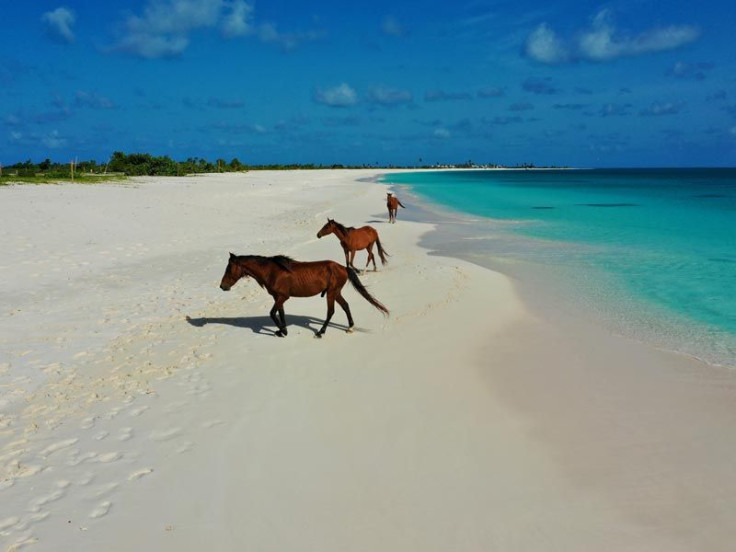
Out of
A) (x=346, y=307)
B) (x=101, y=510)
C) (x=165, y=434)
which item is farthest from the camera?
(x=346, y=307)

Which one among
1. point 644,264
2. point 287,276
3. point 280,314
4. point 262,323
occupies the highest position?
point 287,276

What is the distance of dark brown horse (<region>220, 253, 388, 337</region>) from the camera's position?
8.76 m

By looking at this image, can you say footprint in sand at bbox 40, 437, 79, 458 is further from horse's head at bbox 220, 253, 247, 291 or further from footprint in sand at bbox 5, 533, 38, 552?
horse's head at bbox 220, 253, 247, 291

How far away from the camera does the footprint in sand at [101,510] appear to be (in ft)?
13.9

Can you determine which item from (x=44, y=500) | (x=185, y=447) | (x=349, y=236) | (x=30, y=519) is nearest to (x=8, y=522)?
(x=30, y=519)

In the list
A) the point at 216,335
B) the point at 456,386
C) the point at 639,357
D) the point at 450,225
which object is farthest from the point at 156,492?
the point at 450,225

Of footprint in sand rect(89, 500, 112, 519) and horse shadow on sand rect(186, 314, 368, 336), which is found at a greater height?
footprint in sand rect(89, 500, 112, 519)

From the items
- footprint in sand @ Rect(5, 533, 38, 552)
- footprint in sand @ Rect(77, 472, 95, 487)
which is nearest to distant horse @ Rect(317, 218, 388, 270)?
footprint in sand @ Rect(77, 472, 95, 487)

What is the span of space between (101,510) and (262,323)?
5571 mm

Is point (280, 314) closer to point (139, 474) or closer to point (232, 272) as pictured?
point (232, 272)

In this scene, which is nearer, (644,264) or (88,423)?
(88,423)

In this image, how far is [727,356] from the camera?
26.5 ft

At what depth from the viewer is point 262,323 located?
9773 mm

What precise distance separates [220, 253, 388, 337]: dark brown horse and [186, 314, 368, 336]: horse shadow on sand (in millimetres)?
527
